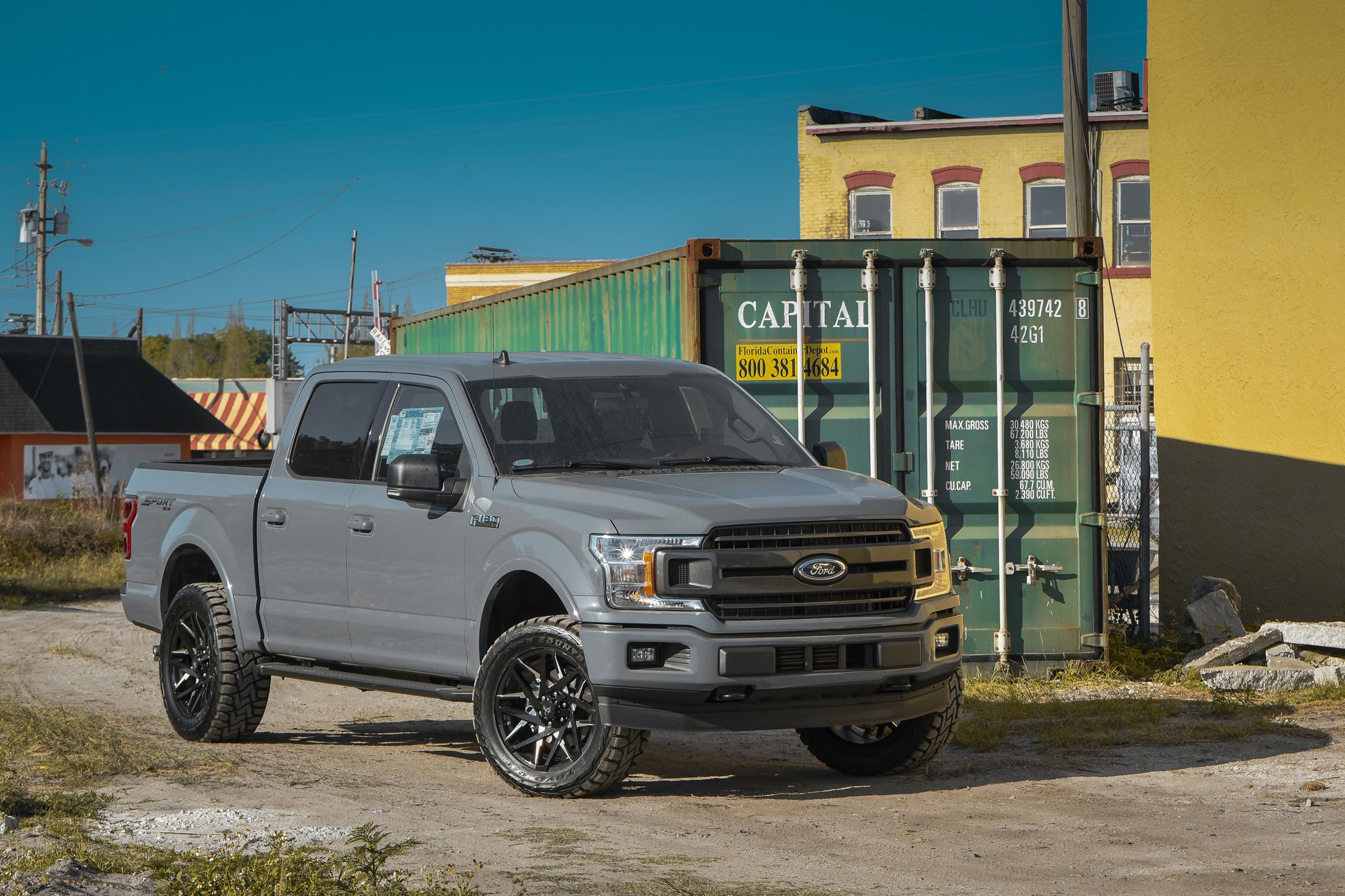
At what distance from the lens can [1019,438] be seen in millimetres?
11352

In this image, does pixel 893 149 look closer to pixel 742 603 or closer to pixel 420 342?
pixel 420 342

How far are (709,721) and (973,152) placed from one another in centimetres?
2495

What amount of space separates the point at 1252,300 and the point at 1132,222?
15.6 metres

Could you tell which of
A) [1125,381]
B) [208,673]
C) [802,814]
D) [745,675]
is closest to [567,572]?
[745,675]

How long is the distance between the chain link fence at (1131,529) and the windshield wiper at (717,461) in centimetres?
506

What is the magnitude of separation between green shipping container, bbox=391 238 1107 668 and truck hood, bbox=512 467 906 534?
12.1ft

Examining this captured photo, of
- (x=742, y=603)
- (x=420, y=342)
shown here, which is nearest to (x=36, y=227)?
(x=420, y=342)

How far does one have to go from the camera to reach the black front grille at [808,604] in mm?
6805

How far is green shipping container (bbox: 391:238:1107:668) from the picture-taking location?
11305 millimetres

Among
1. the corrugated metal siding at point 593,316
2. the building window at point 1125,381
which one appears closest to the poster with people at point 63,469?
the building window at point 1125,381

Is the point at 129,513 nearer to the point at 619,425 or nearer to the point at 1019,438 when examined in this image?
the point at 619,425

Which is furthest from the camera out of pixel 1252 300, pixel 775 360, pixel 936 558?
pixel 1252 300

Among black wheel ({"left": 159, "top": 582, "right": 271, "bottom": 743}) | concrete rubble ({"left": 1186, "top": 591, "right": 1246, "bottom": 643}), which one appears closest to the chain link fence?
concrete rubble ({"left": 1186, "top": 591, "right": 1246, "bottom": 643})

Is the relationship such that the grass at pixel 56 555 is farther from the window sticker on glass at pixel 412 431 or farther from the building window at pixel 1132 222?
the building window at pixel 1132 222
